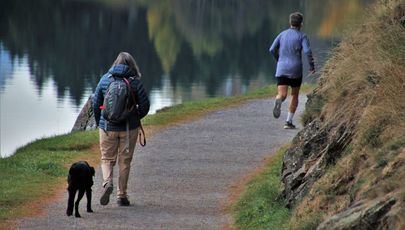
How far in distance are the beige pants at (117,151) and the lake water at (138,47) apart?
20.1ft

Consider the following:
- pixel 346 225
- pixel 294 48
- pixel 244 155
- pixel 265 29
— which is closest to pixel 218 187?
pixel 244 155

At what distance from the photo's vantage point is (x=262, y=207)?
1233cm

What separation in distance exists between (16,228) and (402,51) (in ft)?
16.2

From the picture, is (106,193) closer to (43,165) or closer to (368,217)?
(43,165)

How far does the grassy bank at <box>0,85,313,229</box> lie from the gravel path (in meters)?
0.39

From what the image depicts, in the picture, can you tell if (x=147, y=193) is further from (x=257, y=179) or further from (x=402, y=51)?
(x=402, y=51)

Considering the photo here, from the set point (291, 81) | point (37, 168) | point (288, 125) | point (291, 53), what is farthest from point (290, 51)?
point (37, 168)

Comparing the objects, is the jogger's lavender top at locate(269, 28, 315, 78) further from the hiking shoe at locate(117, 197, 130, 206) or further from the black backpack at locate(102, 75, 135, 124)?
the black backpack at locate(102, 75, 135, 124)

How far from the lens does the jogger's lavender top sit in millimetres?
17984

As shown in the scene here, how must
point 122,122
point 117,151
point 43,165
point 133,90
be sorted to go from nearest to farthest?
point 133,90
point 122,122
point 117,151
point 43,165

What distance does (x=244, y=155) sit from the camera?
17.6 meters

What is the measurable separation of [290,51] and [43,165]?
4964 mm

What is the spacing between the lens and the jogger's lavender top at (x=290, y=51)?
1798cm

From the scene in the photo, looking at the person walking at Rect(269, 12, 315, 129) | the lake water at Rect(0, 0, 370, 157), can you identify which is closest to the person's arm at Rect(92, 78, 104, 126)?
the person walking at Rect(269, 12, 315, 129)
